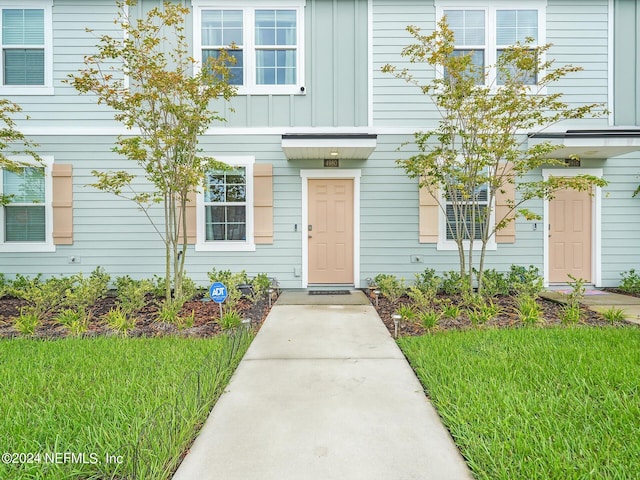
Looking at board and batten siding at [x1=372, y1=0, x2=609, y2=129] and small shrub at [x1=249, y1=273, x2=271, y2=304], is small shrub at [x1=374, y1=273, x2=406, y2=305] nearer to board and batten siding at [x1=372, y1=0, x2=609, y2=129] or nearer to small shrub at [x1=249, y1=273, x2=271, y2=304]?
small shrub at [x1=249, y1=273, x2=271, y2=304]

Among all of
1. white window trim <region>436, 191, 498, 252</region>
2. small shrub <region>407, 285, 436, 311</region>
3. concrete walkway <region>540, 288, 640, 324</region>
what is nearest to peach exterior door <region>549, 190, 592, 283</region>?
concrete walkway <region>540, 288, 640, 324</region>

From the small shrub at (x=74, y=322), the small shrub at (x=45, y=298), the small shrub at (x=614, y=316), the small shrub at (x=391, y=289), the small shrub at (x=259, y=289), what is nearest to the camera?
the small shrub at (x=74, y=322)

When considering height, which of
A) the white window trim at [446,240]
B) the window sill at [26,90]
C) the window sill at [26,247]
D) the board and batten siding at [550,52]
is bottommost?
the window sill at [26,247]

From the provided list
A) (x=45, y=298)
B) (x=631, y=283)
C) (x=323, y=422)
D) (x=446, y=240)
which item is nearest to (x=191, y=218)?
Answer: (x=45, y=298)

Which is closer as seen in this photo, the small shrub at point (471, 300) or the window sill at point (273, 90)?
the small shrub at point (471, 300)

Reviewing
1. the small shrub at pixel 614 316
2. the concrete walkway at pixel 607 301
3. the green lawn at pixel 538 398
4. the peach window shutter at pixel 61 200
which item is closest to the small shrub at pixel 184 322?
the green lawn at pixel 538 398

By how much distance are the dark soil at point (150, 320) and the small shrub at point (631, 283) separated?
6.35m

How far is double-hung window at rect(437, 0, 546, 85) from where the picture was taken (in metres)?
6.27

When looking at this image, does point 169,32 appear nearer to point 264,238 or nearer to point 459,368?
point 264,238

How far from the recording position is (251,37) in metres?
6.27

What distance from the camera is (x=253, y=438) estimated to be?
6.64 ft

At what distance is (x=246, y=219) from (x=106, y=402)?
4347 mm

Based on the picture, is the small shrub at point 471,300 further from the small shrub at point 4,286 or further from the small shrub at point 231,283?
the small shrub at point 4,286

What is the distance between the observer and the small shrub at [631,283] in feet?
19.8
